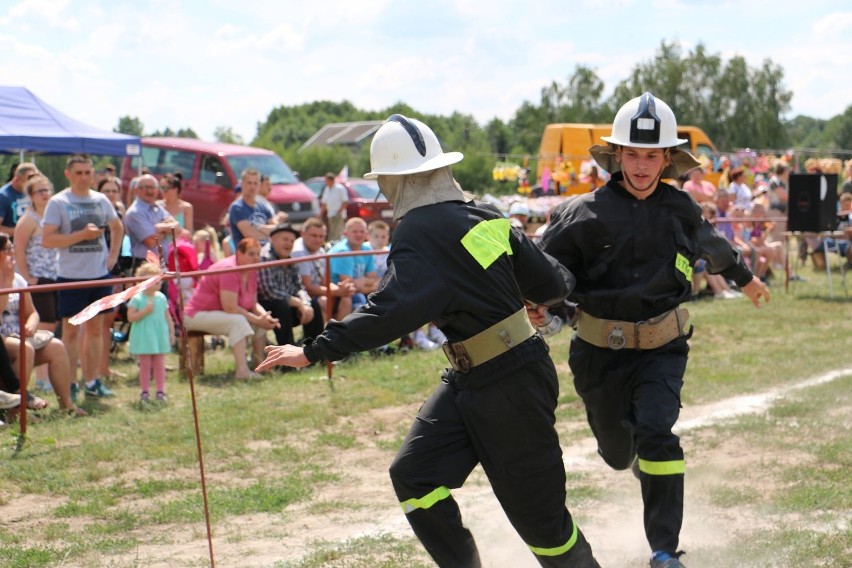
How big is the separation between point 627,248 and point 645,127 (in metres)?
0.61

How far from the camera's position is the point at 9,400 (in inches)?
327

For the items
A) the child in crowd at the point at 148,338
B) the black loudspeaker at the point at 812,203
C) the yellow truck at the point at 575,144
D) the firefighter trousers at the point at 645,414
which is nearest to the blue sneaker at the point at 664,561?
the firefighter trousers at the point at 645,414

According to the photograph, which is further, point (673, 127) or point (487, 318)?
point (673, 127)

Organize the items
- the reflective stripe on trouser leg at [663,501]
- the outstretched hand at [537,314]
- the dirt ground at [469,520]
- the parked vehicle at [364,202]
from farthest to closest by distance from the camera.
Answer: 1. the parked vehicle at [364,202]
2. the dirt ground at [469,520]
3. the outstretched hand at [537,314]
4. the reflective stripe on trouser leg at [663,501]

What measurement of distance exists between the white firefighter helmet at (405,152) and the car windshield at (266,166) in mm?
18549

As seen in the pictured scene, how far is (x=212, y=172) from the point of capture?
22.5 m

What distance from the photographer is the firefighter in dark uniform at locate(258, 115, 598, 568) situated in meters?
4.15

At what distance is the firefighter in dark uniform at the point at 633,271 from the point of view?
17.5ft

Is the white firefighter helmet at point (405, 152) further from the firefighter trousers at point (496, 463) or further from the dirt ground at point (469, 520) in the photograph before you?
the dirt ground at point (469, 520)

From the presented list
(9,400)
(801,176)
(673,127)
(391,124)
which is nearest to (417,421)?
(391,124)

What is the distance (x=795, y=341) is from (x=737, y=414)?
420cm

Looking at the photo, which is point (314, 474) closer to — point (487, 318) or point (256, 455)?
point (256, 455)

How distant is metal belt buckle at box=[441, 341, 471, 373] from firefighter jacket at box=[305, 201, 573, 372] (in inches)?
1.4

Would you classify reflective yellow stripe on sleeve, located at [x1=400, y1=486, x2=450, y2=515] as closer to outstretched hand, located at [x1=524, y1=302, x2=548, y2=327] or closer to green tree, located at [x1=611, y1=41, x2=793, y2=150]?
outstretched hand, located at [x1=524, y1=302, x2=548, y2=327]
